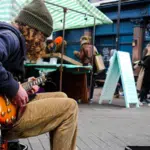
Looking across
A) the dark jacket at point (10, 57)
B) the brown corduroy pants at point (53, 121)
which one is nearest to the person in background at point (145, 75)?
the brown corduroy pants at point (53, 121)

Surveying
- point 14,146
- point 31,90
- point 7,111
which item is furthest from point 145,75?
point 7,111

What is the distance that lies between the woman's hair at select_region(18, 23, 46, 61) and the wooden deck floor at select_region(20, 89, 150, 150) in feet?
5.68

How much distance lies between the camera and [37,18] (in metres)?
2.91

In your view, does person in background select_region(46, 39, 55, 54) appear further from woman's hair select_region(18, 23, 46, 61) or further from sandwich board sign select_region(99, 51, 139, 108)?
woman's hair select_region(18, 23, 46, 61)

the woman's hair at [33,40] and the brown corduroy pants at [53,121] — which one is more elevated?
the woman's hair at [33,40]

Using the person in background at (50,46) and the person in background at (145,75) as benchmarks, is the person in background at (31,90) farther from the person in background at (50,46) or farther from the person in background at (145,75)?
the person in background at (145,75)

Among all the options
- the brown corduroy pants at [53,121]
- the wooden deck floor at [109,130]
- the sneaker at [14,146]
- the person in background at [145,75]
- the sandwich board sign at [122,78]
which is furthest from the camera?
the person in background at [145,75]

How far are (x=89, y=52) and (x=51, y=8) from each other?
1.53 meters

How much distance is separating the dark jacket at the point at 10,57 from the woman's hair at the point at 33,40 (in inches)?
5.6

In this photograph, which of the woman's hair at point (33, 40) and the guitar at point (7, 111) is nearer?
the guitar at point (7, 111)

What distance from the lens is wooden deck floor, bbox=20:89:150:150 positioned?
4582mm

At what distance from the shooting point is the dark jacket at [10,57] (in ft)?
8.02

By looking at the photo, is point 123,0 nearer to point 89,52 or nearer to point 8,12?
point 89,52

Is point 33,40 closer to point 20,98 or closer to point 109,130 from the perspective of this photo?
point 20,98
